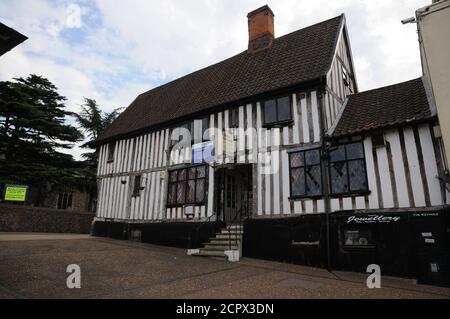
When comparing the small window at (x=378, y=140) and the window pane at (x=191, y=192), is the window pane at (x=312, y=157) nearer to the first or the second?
the small window at (x=378, y=140)

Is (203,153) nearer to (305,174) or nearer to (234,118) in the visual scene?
(234,118)

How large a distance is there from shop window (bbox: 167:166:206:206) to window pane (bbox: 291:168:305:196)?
3.76m

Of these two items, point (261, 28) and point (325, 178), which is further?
point (261, 28)

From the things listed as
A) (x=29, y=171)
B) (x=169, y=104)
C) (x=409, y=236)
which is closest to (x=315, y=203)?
(x=409, y=236)

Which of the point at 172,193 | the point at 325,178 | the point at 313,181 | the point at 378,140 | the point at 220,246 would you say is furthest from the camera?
the point at 172,193

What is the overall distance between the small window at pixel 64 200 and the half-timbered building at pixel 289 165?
10.8 m

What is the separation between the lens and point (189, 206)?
456 inches

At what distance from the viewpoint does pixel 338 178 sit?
8.49 m

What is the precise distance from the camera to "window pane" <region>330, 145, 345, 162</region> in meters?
8.62

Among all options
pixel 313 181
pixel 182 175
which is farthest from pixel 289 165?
pixel 182 175

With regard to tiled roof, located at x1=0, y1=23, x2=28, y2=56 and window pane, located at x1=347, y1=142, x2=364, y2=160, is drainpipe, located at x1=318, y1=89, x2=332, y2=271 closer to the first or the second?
window pane, located at x1=347, y1=142, x2=364, y2=160

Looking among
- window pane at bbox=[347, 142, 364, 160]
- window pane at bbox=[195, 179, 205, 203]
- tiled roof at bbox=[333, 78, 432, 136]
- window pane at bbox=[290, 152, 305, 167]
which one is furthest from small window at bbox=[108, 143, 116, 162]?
window pane at bbox=[347, 142, 364, 160]

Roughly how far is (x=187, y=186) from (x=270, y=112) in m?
4.65
